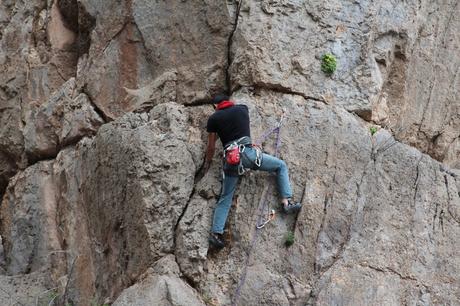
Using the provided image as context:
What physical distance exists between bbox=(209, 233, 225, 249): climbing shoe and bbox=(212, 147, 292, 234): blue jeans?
0.07 metres

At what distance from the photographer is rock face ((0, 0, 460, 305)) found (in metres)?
12.0

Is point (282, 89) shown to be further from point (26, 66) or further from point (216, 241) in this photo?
point (26, 66)

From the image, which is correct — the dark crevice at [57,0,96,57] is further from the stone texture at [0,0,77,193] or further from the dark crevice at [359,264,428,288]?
the dark crevice at [359,264,428,288]

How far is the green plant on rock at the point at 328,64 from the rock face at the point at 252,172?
0.32ft

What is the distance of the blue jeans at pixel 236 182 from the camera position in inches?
471

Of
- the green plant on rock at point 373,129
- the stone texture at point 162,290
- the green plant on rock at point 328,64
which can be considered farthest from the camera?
the green plant on rock at point 328,64

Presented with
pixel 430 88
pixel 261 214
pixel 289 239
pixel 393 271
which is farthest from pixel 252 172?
pixel 430 88

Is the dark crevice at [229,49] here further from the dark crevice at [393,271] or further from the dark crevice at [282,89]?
the dark crevice at [393,271]

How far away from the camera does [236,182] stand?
12180mm

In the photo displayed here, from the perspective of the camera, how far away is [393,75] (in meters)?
13.8

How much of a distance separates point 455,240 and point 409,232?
2.40 feet

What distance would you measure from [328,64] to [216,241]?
332 centimetres

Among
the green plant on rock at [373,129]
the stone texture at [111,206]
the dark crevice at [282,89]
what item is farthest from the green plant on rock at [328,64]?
the stone texture at [111,206]

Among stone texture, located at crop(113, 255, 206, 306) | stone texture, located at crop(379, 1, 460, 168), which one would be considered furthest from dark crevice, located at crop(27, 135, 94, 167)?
stone texture, located at crop(379, 1, 460, 168)
